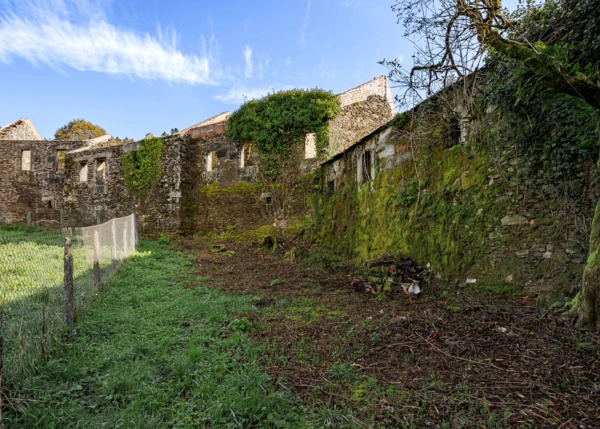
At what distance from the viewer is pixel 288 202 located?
14.1m

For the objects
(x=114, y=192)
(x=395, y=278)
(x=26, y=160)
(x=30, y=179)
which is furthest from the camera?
(x=26, y=160)

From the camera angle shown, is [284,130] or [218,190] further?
[218,190]

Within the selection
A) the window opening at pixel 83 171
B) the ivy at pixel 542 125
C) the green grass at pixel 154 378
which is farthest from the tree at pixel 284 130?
the window opening at pixel 83 171

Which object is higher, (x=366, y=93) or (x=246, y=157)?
(x=366, y=93)

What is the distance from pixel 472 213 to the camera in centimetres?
569

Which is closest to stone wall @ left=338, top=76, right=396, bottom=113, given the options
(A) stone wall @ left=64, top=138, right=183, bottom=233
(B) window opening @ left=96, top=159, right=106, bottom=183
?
(A) stone wall @ left=64, top=138, right=183, bottom=233

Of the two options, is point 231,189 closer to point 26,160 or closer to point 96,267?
point 96,267

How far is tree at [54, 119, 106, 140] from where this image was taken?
3353cm

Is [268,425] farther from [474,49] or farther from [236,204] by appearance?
[236,204]

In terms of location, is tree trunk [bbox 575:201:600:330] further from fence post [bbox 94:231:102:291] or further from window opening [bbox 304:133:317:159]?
window opening [bbox 304:133:317:159]

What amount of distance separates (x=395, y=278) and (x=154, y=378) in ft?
13.9

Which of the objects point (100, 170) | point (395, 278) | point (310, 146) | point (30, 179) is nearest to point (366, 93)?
point (310, 146)

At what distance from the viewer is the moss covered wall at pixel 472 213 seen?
14.8 feet

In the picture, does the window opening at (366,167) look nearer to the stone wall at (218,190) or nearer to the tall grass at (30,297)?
the stone wall at (218,190)
